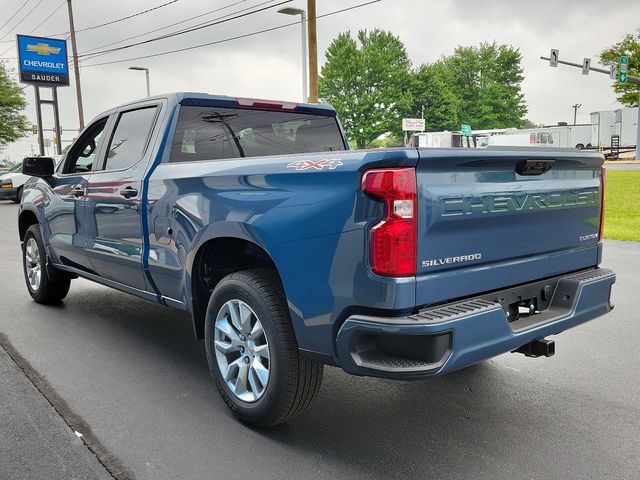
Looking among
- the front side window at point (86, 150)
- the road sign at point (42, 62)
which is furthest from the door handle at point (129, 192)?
the road sign at point (42, 62)

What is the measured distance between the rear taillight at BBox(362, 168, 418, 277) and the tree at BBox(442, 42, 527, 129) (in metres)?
74.8

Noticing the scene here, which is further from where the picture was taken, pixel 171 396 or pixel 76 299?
pixel 76 299

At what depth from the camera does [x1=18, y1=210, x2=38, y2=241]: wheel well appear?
6285 mm

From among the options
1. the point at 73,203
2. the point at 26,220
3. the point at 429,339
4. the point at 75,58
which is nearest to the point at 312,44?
the point at 26,220

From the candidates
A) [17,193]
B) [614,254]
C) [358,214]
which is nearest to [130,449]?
[358,214]

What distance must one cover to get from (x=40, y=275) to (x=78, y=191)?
5.11 feet

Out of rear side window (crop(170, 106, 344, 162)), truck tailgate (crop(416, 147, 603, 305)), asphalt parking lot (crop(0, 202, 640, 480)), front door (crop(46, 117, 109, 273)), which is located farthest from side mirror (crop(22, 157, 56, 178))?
truck tailgate (crop(416, 147, 603, 305))

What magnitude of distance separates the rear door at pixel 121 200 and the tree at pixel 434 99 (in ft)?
214

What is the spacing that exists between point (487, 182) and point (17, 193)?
80.2 ft

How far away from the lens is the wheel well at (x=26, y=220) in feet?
20.6

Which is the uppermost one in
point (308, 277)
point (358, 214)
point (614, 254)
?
point (358, 214)

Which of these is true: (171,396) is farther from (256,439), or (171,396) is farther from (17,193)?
(17,193)

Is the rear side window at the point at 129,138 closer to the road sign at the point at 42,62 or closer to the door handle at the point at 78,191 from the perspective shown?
the door handle at the point at 78,191

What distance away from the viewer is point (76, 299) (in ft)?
21.6
